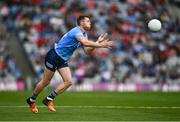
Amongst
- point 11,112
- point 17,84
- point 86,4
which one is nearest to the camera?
point 11,112

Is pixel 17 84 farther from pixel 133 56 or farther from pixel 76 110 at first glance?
pixel 76 110

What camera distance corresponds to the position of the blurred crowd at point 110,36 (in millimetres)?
32078

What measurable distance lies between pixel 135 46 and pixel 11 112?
19.1 m

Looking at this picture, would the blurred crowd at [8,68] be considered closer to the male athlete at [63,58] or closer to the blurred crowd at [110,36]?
the blurred crowd at [110,36]

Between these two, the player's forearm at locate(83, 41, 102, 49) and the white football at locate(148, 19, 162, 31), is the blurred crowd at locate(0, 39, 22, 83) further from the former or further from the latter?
the player's forearm at locate(83, 41, 102, 49)

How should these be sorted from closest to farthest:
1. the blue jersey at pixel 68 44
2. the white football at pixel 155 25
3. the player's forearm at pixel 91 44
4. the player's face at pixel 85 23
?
the player's forearm at pixel 91 44, the blue jersey at pixel 68 44, the player's face at pixel 85 23, the white football at pixel 155 25

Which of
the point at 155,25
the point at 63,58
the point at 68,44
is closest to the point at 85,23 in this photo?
the point at 68,44

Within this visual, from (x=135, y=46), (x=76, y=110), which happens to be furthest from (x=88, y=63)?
(x=76, y=110)

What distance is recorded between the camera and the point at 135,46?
3375 cm

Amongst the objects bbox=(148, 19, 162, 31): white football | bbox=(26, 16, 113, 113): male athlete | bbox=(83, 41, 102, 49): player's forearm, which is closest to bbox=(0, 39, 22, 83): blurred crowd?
bbox=(148, 19, 162, 31): white football

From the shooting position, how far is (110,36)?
111 ft

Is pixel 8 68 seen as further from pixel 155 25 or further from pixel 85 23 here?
pixel 85 23

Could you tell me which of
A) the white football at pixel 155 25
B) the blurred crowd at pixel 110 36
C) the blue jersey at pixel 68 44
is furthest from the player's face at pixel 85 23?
the blurred crowd at pixel 110 36

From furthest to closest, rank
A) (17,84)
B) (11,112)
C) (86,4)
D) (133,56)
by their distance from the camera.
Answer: (86,4) → (133,56) → (17,84) → (11,112)
